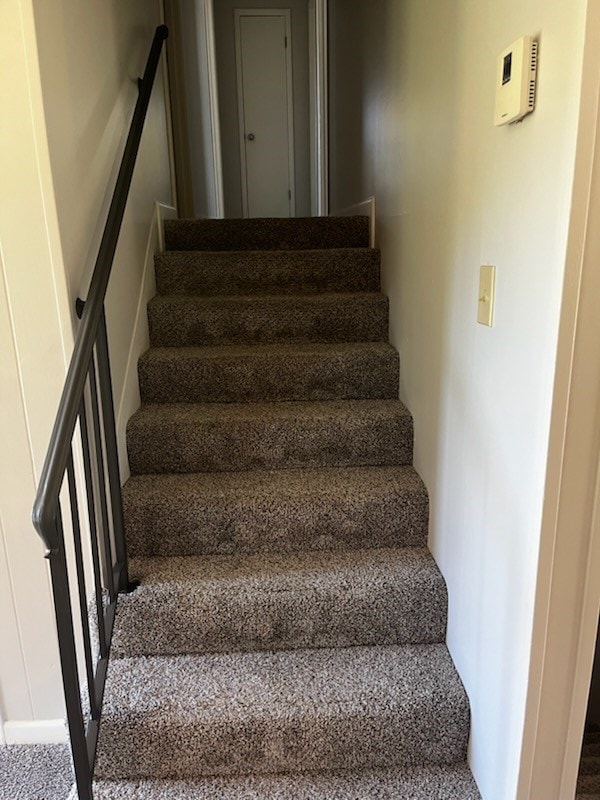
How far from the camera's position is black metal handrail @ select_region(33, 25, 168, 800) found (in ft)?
3.42

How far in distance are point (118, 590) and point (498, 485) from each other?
3.45 ft

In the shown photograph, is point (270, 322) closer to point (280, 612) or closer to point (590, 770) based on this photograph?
point (280, 612)

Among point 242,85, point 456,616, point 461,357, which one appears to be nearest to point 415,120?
point 461,357

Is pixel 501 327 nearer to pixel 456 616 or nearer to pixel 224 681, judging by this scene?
pixel 456 616

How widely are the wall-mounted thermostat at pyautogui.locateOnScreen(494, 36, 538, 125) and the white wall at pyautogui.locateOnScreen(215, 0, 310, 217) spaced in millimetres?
4124

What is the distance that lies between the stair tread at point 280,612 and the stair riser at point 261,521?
0.50 ft

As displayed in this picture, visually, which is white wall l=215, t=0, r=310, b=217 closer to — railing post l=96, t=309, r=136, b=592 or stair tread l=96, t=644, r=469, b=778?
railing post l=96, t=309, r=136, b=592

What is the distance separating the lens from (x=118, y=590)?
150 cm

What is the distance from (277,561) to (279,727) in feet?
1.47

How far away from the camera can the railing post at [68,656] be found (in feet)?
3.39

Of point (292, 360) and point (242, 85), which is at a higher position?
point (242, 85)

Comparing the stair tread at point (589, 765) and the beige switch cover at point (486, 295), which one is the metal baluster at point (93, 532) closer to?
the beige switch cover at point (486, 295)

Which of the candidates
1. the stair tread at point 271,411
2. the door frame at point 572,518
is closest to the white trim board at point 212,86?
the stair tread at point 271,411

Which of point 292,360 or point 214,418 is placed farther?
point 292,360
